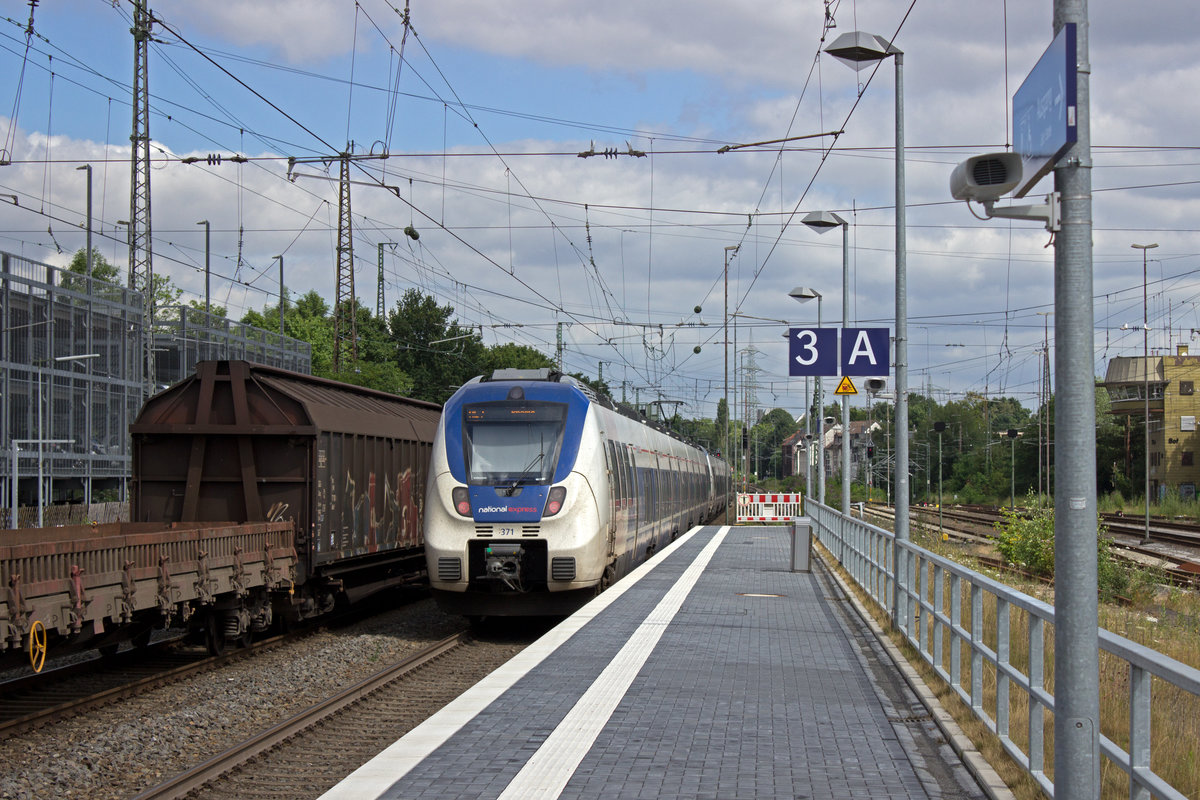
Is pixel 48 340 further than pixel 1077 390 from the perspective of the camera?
Yes

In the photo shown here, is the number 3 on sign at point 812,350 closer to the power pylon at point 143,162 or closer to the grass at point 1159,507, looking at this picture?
the power pylon at point 143,162

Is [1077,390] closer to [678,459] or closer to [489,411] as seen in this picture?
[489,411]

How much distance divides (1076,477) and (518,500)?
1018 cm

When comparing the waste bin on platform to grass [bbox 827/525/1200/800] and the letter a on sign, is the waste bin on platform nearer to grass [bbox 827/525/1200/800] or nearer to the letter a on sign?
the letter a on sign

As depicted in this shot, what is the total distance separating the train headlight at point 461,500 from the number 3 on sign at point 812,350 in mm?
8660

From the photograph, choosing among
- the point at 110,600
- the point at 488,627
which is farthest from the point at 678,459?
the point at 110,600

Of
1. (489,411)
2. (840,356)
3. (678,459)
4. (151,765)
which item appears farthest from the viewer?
(678,459)

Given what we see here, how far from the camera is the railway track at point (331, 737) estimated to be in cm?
782

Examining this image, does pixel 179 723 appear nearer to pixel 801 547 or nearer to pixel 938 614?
pixel 938 614

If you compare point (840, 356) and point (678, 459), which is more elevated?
point (840, 356)

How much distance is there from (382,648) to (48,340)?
85.6 ft

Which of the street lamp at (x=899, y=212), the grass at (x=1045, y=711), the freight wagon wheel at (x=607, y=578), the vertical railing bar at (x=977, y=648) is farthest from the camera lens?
the freight wagon wheel at (x=607, y=578)

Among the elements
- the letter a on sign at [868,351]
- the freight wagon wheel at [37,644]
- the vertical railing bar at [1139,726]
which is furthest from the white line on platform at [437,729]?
the letter a on sign at [868,351]

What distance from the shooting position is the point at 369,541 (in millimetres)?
16703
